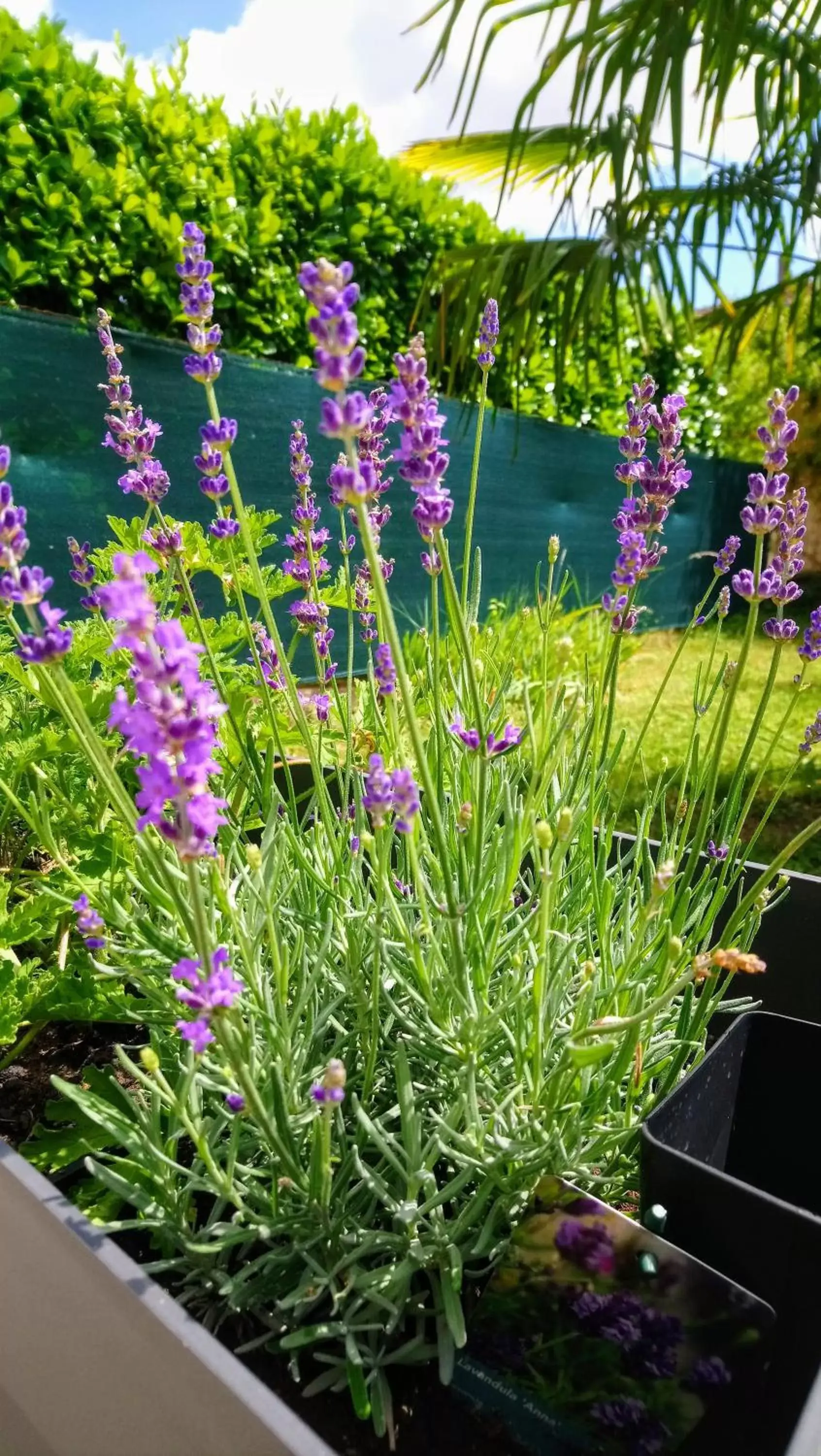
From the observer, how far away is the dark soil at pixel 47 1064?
112cm

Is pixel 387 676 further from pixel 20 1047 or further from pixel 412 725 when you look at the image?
pixel 20 1047

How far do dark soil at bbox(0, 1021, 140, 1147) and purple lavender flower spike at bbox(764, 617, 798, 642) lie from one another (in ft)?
3.12

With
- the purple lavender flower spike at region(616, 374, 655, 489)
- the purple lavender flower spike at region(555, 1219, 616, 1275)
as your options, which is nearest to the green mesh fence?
the purple lavender flower spike at region(616, 374, 655, 489)

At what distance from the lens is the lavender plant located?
63cm

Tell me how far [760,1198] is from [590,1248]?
0.14 meters

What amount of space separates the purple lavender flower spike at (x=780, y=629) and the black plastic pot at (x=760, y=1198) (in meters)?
0.41

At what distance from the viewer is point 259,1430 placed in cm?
56

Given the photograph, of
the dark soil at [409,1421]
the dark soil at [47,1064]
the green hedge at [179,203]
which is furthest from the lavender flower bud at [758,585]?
the green hedge at [179,203]

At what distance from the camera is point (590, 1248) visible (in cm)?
72

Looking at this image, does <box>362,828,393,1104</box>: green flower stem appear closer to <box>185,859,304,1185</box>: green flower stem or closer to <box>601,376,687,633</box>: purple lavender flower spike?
<box>185,859,304,1185</box>: green flower stem

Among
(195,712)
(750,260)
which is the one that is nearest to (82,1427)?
(195,712)

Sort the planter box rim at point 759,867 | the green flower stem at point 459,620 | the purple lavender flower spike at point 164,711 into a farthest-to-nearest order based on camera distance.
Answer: the planter box rim at point 759,867 < the green flower stem at point 459,620 < the purple lavender flower spike at point 164,711

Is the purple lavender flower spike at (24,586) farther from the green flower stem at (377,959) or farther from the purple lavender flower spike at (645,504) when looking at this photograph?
the purple lavender flower spike at (645,504)

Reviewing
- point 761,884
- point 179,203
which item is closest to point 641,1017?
point 761,884
